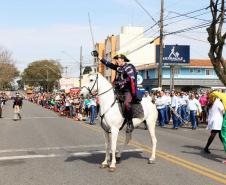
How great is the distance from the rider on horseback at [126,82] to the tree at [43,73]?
403 ft

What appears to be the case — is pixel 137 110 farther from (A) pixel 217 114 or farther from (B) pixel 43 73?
(B) pixel 43 73

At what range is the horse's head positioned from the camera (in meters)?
9.80

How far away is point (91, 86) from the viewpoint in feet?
32.2

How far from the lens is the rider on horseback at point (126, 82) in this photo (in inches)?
378

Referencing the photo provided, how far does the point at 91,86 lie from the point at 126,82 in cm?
81

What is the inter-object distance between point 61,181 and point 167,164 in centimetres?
274

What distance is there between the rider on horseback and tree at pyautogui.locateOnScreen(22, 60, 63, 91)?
4837 inches

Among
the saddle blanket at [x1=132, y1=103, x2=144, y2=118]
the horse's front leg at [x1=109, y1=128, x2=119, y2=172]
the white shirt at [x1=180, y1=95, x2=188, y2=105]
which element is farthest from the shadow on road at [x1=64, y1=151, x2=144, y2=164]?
the white shirt at [x1=180, y1=95, x2=188, y2=105]

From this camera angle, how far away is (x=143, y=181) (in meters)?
7.95

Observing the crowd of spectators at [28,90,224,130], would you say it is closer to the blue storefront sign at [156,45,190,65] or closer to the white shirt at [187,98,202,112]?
the white shirt at [187,98,202,112]

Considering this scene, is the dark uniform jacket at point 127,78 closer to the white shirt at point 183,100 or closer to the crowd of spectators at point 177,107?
the crowd of spectators at point 177,107

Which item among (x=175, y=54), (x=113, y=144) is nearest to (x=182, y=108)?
(x=113, y=144)

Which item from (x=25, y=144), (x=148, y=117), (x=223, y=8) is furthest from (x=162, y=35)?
(x=148, y=117)

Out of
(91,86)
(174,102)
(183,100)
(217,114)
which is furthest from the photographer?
(183,100)
